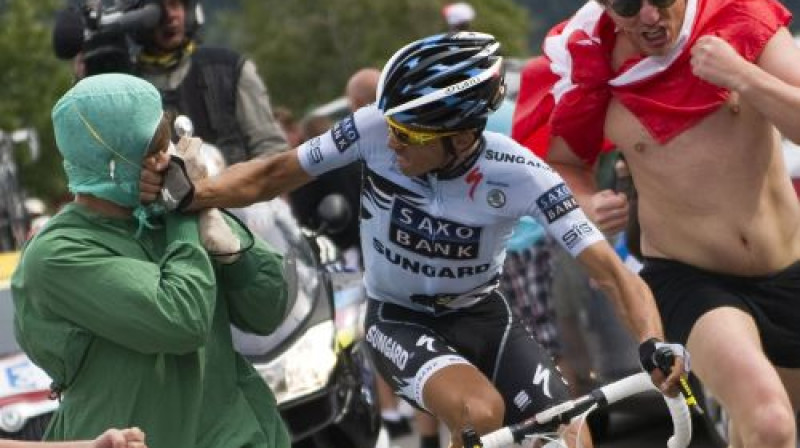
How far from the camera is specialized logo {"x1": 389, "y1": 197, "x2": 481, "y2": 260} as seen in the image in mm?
6758

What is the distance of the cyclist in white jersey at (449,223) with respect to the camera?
6.45 m

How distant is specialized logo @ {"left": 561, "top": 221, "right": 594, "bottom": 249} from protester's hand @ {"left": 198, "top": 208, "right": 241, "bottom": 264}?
118cm

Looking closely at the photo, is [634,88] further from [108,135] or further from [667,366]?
[108,135]

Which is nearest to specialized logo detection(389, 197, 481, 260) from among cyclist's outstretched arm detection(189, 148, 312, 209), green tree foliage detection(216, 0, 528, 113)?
cyclist's outstretched arm detection(189, 148, 312, 209)

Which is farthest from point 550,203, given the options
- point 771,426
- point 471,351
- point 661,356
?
point 771,426

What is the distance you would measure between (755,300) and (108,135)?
8.48 ft

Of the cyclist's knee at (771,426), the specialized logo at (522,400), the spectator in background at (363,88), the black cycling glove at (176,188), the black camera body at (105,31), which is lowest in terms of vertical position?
the spectator in background at (363,88)

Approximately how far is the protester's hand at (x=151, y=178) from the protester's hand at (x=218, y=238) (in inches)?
7.3

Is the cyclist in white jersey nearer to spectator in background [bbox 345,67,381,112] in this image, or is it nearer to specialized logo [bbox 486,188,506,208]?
specialized logo [bbox 486,188,506,208]

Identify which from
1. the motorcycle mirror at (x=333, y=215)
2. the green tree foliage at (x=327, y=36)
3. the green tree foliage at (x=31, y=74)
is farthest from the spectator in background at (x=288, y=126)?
the green tree foliage at (x=327, y=36)

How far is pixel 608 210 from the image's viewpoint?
731cm

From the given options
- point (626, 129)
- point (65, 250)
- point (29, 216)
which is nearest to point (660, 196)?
point (626, 129)

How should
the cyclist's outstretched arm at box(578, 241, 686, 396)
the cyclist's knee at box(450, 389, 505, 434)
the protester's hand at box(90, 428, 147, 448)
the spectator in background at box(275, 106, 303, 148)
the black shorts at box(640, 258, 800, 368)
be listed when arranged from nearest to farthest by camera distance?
the protester's hand at box(90, 428, 147, 448), the cyclist's outstretched arm at box(578, 241, 686, 396), the cyclist's knee at box(450, 389, 505, 434), the black shorts at box(640, 258, 800, 368), the spectator in background at box(275, 106, 303, 148)

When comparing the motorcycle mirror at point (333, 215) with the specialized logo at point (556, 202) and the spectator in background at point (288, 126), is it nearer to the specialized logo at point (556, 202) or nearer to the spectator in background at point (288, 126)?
the spectator in background at point (288, 126)
